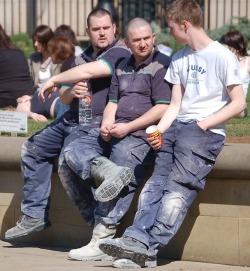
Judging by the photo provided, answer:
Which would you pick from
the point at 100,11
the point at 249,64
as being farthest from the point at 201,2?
the point at 100,11

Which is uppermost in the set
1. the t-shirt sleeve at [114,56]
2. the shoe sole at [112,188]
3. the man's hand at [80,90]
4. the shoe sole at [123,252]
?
the t-shirt sleeve at [114,56]

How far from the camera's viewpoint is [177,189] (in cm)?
754

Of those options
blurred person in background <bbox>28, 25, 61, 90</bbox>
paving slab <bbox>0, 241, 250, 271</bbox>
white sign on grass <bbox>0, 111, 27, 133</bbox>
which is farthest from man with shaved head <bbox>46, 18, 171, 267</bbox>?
blurred person in background <bbox>28, 25, 61, 90</bbox>

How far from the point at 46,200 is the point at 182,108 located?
5.31 feet

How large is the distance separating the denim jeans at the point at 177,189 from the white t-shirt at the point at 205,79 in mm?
143

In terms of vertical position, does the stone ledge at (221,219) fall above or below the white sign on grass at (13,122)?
below

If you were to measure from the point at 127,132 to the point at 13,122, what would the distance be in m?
1.85

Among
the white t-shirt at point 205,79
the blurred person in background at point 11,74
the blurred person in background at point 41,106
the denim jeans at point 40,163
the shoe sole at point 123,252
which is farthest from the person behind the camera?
the blurred person in background at point 11,74

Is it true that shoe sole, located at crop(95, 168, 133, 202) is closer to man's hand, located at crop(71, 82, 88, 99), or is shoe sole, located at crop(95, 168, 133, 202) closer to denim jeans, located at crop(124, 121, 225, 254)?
denim jeans, located at crop(124, 121, 225, 254)

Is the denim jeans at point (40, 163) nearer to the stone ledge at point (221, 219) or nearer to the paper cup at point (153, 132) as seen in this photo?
the stone ledge at point (221, 219)

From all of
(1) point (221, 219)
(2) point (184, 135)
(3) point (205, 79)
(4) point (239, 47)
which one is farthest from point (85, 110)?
(4) point (239, 47)

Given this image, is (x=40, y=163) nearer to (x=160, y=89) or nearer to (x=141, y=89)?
(x=141, y=89)

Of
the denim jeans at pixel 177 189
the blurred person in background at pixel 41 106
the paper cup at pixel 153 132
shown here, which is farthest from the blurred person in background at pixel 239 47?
the paper cup at pixel 153 132

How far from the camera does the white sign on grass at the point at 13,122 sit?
9.34 metres
